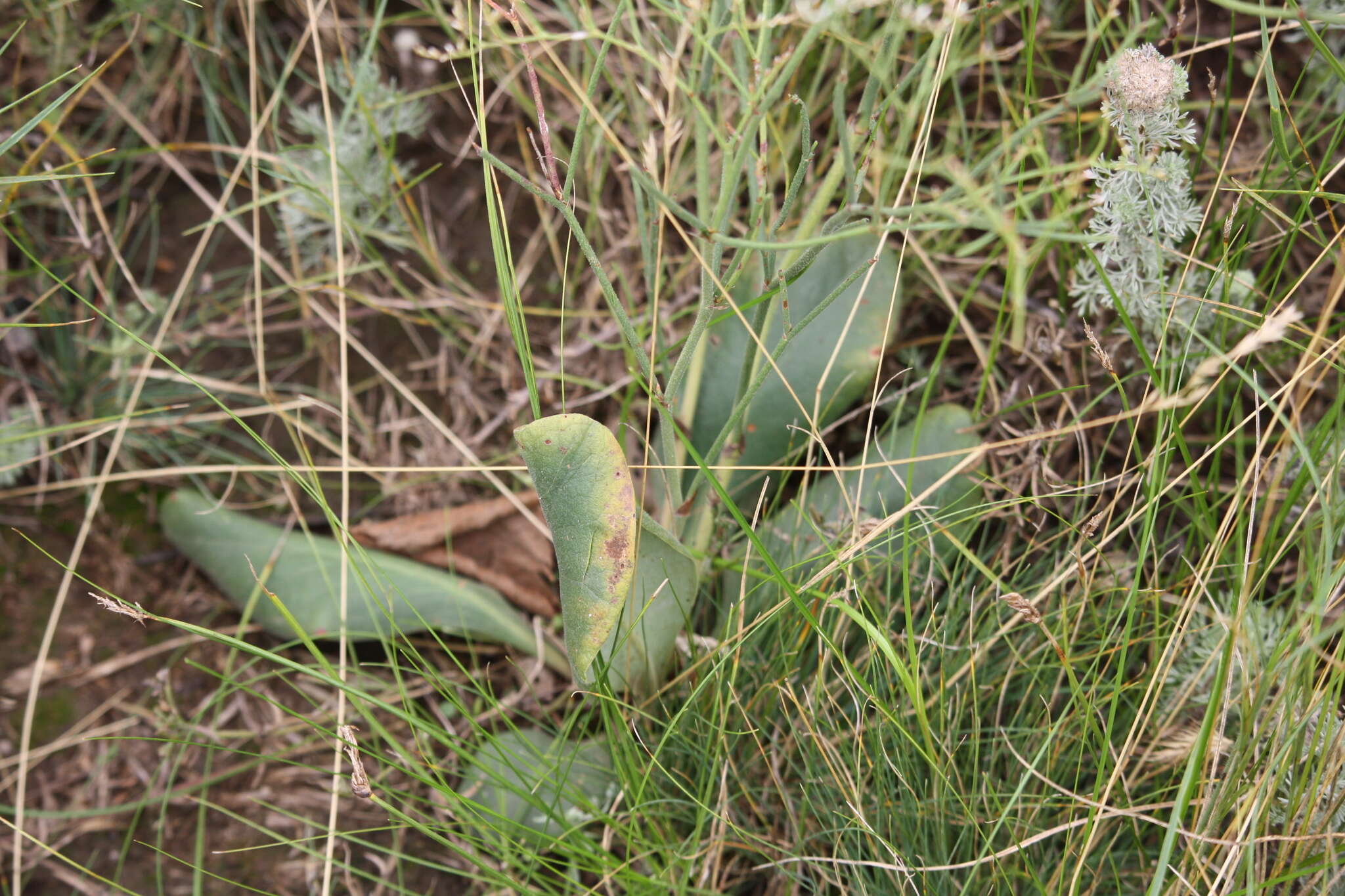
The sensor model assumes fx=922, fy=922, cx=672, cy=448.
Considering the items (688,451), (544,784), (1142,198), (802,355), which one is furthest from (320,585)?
(1142,198)

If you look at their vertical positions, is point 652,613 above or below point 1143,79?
below

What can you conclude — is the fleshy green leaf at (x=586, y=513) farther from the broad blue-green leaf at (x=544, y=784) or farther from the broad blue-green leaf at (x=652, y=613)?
the broad blue-green leaf at (x=544, y=784)

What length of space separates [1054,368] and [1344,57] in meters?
0.53

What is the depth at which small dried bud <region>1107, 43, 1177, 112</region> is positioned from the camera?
33.1 inches

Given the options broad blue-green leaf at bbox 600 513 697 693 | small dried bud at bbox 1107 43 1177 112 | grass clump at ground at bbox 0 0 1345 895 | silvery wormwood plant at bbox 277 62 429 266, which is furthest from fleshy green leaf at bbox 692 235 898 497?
silvery wormwood plant at bbox 277 62 429 266

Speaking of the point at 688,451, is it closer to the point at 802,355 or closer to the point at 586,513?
the point at 802,355

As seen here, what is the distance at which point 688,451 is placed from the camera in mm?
1134

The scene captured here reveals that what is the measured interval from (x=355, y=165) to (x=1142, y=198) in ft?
3.36

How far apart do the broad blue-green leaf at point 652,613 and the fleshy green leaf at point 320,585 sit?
0.74ft

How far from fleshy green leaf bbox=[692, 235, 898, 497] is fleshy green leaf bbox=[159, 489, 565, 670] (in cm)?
36

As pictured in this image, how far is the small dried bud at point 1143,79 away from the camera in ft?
2.76

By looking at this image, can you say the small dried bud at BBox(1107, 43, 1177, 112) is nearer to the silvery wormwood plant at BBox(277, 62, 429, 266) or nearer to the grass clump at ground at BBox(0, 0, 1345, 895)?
the grass clump at ground at BBox(0, 0, 1345, 895)

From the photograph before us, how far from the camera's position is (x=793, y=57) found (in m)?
0.65

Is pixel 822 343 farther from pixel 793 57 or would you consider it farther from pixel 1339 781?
pixel 1339 781
